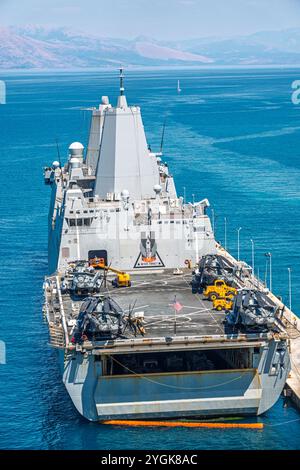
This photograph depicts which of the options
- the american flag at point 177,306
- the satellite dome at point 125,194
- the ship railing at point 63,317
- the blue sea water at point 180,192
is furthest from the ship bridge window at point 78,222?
Answer: the american flag at point 177,306

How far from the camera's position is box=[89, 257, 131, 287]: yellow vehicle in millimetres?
53406

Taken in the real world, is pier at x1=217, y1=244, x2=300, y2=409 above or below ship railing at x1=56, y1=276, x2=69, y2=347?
below

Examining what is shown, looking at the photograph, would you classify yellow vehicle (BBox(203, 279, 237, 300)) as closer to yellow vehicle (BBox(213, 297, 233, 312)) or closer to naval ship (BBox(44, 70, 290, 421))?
naval ship (BBox(44, 70, 290, 421))

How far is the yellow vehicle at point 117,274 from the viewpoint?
53406mm

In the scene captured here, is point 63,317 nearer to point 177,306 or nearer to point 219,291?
point 177,306

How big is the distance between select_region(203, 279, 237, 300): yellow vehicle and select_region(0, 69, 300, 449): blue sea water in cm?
677

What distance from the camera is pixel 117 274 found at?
55188 mm

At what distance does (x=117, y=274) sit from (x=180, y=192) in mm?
45093

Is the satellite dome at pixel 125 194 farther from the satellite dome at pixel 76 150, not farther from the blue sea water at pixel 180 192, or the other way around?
the satellite dome at pixel 76 150

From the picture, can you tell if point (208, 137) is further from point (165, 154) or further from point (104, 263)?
point (104, 263)

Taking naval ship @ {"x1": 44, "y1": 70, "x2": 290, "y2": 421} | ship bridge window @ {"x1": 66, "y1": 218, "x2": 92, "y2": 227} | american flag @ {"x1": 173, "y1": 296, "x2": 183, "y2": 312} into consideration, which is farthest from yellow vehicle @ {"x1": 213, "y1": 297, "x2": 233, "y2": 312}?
ship bridge window @ {"x1": 66, "y1": 218, "x2": 92, "y2": 227}

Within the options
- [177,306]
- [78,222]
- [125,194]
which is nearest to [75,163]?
[125,194]

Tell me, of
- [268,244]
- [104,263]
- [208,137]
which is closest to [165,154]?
[208,137]

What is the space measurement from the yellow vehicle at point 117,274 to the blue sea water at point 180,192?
18.4 ft
